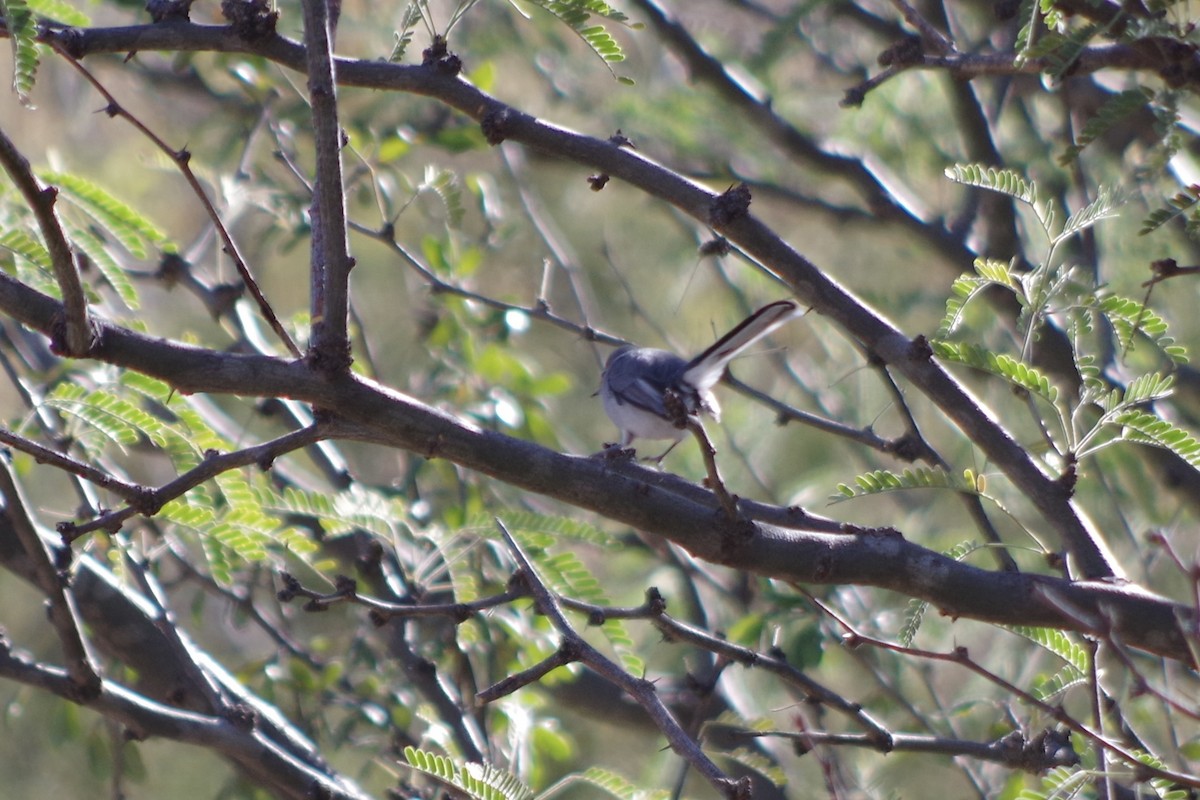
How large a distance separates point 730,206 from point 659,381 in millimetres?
1806

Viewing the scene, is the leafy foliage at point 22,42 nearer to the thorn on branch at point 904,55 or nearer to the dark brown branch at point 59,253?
the dark brown branch at point 59,253

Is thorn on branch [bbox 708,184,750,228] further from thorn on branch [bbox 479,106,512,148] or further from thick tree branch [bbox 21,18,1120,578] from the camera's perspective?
thorn on branch [bbox 479,106,512,148]

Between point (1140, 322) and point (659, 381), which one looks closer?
point (1140, 322)

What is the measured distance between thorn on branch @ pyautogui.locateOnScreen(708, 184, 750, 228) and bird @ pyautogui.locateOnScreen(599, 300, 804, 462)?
509 mm

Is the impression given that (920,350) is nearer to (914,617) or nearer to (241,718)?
(914,617)

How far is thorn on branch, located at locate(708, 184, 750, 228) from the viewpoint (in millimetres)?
2533

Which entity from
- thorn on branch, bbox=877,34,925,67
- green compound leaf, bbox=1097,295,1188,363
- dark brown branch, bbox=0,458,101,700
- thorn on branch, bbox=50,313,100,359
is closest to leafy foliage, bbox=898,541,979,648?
green compound leaf, bbox=1097,295,1188,363

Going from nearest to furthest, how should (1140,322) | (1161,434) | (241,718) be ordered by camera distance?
(1161,434) → (1140,322) → (241,718)

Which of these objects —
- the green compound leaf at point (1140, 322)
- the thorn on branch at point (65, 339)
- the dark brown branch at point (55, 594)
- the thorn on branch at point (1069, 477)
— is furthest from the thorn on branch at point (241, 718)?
the green compound leaf at point (1140, 322)

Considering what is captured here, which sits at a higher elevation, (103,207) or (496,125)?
(103,207)

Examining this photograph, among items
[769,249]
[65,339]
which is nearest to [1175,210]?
[769,249]

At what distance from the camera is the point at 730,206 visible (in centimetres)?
254

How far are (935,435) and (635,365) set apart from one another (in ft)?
8.98

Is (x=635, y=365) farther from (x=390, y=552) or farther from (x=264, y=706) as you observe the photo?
(x=264, y=706)
